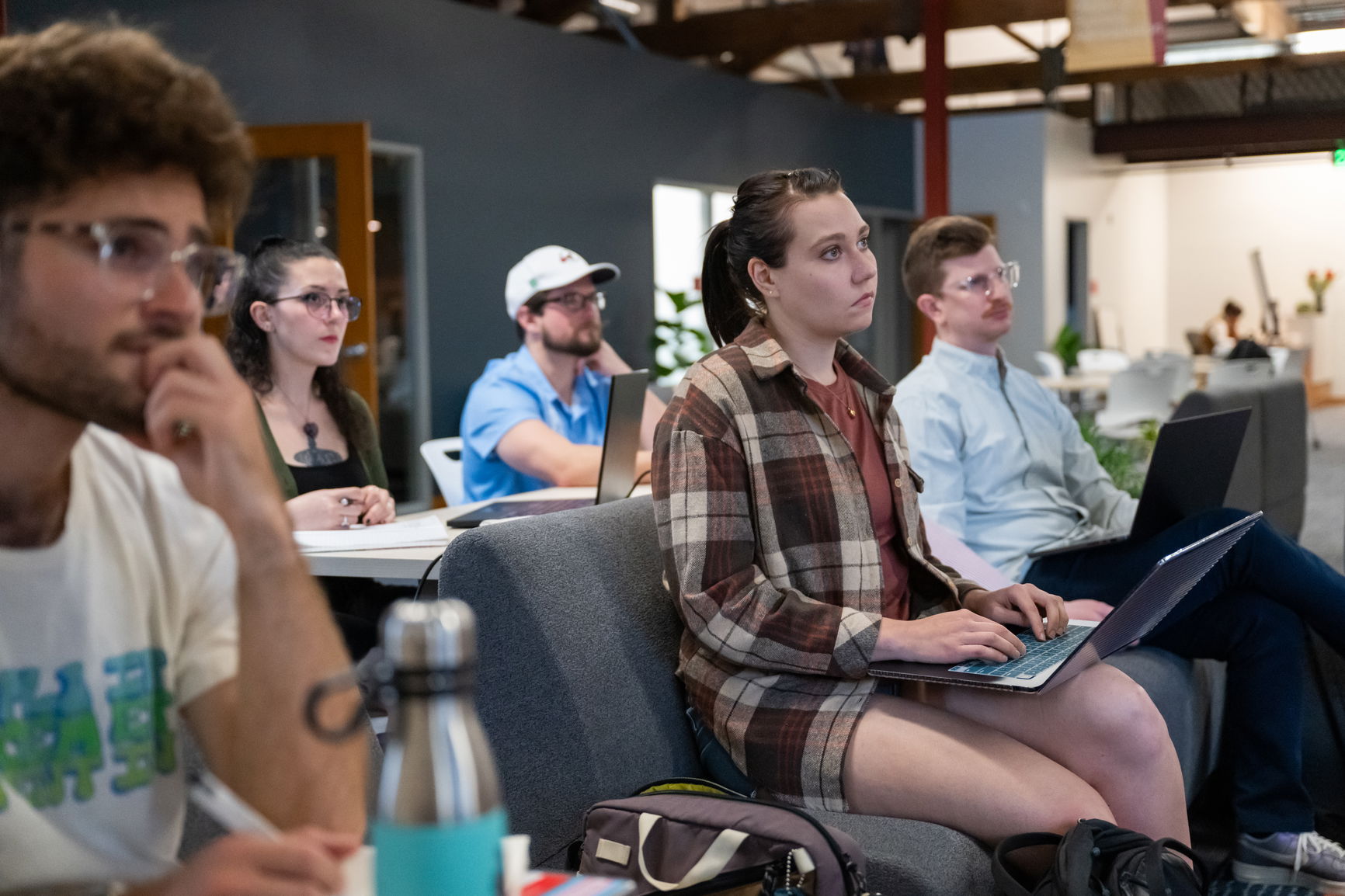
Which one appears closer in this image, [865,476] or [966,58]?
[865,476]

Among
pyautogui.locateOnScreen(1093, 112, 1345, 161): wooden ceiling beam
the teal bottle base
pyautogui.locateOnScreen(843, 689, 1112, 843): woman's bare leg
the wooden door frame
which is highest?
pyautogui.locateOnScreen(1093, 112, 1345, 161): wooden ceiling beam

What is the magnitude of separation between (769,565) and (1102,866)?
0.64 meters

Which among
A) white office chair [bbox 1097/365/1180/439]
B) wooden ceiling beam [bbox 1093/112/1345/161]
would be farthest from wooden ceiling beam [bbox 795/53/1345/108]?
white office chair [bbox 1097/365/1180/439]

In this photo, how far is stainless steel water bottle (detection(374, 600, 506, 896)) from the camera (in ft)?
2.27

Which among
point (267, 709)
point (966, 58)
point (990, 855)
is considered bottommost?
point (990, 855)

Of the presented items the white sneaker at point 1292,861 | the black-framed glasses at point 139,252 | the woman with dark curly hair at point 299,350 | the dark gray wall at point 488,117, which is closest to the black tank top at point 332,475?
the woman with dark curly hair at point 299,350

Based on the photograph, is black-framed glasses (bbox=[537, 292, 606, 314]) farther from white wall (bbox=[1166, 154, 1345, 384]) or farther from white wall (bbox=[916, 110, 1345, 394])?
white wall (bbox=[1166, 154, 1345, 384])

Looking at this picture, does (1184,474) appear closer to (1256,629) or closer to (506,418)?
(1256,629)

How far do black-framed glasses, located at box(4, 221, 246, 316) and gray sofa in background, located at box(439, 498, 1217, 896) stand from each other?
1098 mm

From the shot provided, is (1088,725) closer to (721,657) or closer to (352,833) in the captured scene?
(721,657)

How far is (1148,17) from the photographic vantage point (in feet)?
22.7

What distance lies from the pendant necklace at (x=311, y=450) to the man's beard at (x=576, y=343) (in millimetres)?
912

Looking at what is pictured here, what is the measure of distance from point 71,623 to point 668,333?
9.38 m

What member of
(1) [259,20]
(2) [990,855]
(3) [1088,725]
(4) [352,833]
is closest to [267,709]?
(4) [352,833]
